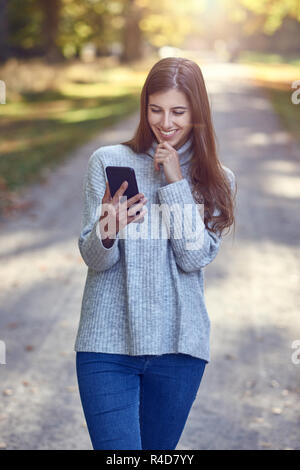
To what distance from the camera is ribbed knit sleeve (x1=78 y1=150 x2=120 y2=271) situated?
2.30 metres

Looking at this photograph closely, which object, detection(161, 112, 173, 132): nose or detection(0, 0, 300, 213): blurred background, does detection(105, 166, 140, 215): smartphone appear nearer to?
detection(161, 112, 173, 132): nose

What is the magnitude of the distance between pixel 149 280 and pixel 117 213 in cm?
30

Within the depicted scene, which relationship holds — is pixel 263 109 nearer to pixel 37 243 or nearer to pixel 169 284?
pixel 37 243

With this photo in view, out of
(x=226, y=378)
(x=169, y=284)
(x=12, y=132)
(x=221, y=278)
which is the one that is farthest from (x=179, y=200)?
(x=12, y=132)

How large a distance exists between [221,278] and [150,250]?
173 inches

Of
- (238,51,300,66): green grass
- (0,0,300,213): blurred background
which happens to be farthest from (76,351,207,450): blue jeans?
(238,51,300,66): green grass

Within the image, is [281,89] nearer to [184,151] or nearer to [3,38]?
[3,38]

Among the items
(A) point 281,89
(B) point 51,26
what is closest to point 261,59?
(A) point 281,89

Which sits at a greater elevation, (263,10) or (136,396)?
(263,10)

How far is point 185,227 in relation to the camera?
239 cm

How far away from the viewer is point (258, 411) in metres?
4.32

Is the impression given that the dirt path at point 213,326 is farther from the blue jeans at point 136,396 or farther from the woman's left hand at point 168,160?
the woman's left hand at point 168,160

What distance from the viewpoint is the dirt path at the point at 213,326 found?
4.11 m

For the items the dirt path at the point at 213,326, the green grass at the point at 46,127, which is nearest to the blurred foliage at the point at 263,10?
the green grass at the point at 46,127
